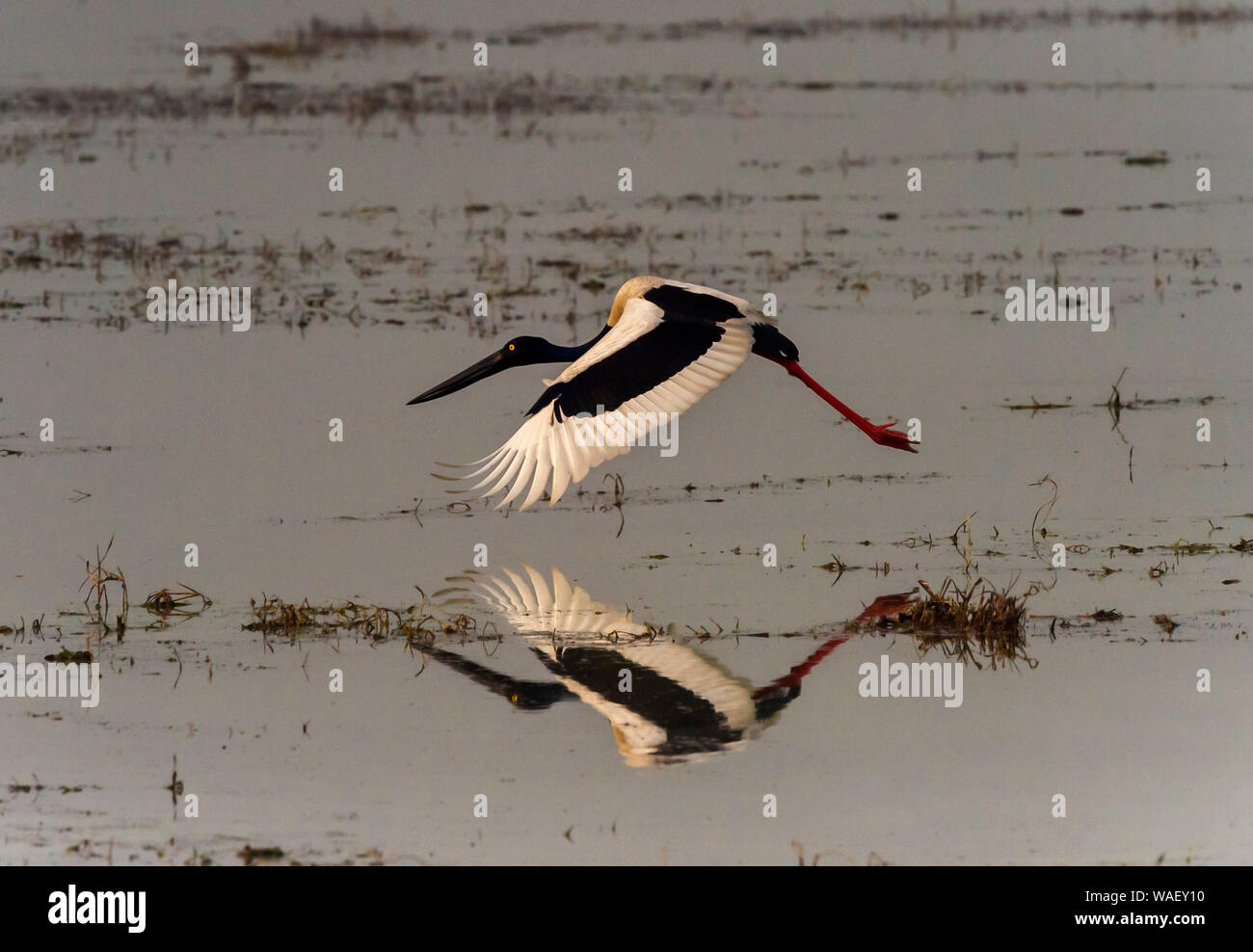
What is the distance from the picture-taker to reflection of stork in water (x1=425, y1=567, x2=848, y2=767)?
6.30 metres

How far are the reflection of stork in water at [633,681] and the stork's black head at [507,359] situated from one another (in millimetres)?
2051

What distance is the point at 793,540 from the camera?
8.48m

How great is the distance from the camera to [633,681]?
679 cm

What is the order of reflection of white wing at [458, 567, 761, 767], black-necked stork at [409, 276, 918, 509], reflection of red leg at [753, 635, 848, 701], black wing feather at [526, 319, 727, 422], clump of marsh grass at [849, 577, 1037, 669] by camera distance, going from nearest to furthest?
reflection of white wing at [458, 567, 761, 767] < reflection of red leg at [753, 635, 848, 701] < clump of marsh grass at [849, 577, 1037, 669] < black-necked stork at [409, 276, 918, 509] < black wing feather at [526, 319, 727, 422]

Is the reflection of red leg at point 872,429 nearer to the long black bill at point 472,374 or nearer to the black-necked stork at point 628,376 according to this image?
the black-necked stork at point 628,376

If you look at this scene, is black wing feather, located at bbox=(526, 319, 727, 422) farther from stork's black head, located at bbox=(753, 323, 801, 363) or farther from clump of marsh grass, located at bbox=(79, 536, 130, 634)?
clump of marsh grass, located at bbox=(79, 536, 130, 634)

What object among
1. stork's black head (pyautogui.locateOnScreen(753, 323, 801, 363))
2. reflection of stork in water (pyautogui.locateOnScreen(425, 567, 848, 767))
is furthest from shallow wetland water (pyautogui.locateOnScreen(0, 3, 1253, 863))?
stork's black head (pyautogui.locateOnScreen(753, 323, 801, 363))

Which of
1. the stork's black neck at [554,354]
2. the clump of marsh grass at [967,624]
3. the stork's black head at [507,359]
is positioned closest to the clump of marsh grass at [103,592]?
the stork's black head at [507,359]

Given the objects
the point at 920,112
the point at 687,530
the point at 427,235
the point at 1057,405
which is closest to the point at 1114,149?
the point at 920,112

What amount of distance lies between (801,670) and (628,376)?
5.90ft

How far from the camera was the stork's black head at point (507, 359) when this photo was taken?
31.4ft

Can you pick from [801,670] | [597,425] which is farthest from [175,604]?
[801,670]

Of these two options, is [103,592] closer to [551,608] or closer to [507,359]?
[551,608]
